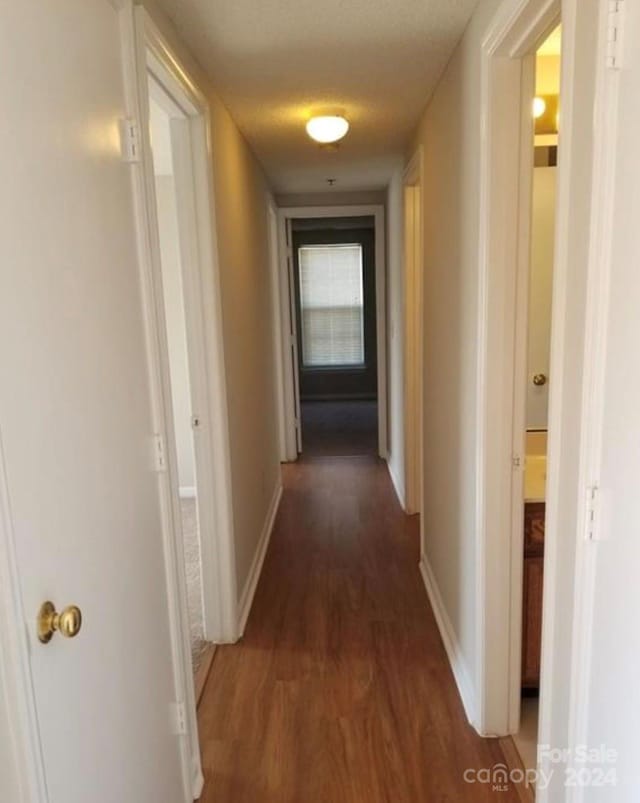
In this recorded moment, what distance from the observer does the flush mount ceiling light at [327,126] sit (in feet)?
9.14

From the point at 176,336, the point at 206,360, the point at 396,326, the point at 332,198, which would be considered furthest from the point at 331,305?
the point at 206,360

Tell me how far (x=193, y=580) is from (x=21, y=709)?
96.2 inches

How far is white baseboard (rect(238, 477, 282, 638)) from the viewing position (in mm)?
2787

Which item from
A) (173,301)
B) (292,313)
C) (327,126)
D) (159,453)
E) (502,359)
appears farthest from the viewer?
(292,313)

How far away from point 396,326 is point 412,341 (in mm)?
538

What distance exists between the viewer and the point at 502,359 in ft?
6.06

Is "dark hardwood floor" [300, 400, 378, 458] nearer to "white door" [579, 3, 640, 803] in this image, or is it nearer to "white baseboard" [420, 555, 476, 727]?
"white baseboard" [420, 555, 476, 727]

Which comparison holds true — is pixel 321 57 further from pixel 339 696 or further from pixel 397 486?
pixel 397 486

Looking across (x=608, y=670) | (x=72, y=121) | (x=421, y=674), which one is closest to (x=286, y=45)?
(x=72, y=121)

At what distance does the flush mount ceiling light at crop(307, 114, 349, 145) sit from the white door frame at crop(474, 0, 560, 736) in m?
1.18

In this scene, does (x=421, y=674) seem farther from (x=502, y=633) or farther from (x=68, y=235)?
(x=68, y=235)

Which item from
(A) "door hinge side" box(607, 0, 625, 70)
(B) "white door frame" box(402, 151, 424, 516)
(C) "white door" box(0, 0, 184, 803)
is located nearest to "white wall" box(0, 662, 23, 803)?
(C) "white door" box(0, 0, 184, 803)

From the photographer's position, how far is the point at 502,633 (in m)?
1.98

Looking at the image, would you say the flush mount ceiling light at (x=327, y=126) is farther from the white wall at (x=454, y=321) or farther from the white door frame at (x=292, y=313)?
the white door frame at (x=292, y=313)
